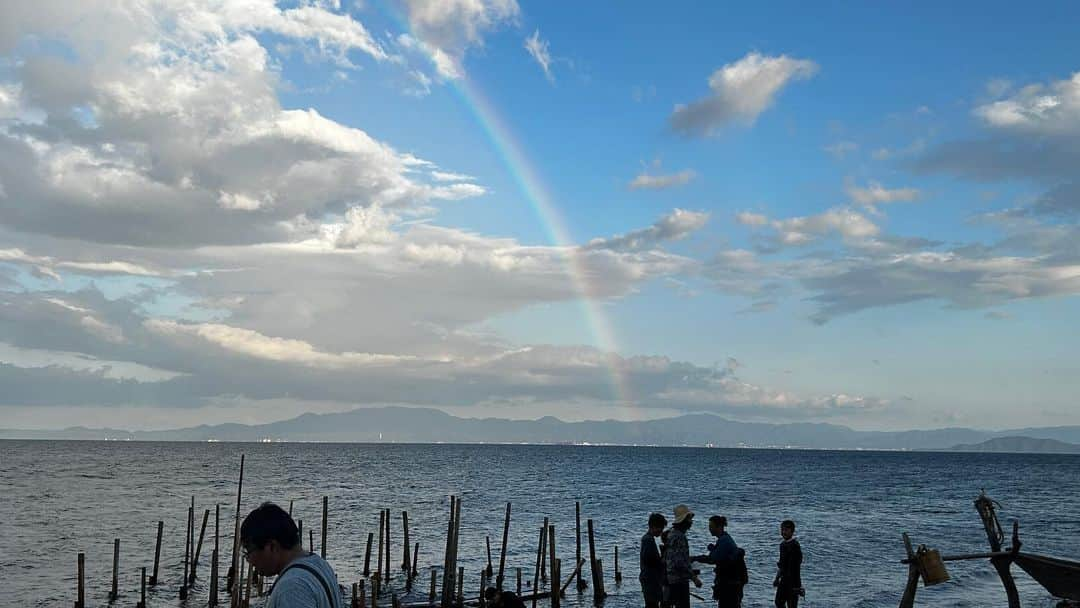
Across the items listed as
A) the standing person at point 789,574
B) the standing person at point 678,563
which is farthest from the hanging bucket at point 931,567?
the standing person at point 678,563

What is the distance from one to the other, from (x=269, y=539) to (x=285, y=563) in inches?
7.1

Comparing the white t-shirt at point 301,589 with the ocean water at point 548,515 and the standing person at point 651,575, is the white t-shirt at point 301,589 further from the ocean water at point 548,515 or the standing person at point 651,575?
the ocean water at point 548,515

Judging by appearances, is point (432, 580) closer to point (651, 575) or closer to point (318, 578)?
point (651, 575)

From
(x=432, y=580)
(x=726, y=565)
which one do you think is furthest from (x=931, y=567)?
(x=432, y=580)

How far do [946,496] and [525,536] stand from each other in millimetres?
57587

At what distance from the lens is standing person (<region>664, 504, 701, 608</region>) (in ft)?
52.5

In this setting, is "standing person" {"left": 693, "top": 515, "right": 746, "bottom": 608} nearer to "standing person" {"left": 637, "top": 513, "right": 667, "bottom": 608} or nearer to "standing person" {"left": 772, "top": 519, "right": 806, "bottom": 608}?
"standing person" {"left": 637, "top": 513, "right": 667, "bottom": 608}

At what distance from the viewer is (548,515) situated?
65.4 metres

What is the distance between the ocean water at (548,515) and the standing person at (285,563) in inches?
1094

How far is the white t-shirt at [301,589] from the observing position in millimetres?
4957

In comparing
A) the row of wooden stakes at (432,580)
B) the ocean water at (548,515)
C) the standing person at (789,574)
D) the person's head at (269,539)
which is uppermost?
the person's head at (269,539)

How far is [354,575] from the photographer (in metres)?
37.9

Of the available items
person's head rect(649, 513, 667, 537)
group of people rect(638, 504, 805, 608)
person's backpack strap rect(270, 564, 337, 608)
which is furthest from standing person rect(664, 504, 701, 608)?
person's backpack strap rect(270, 564, 337, 608)

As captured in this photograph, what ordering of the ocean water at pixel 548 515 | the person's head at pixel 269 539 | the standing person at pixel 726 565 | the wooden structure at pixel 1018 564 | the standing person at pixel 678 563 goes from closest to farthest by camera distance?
1. the person's head at pixel 269 539
2. the standing person at pixel 678 563
3. the standing person at pixel 726 565
4. the wooden structure at pixel 1018 564
5. the ocean water at pixel 548 515
